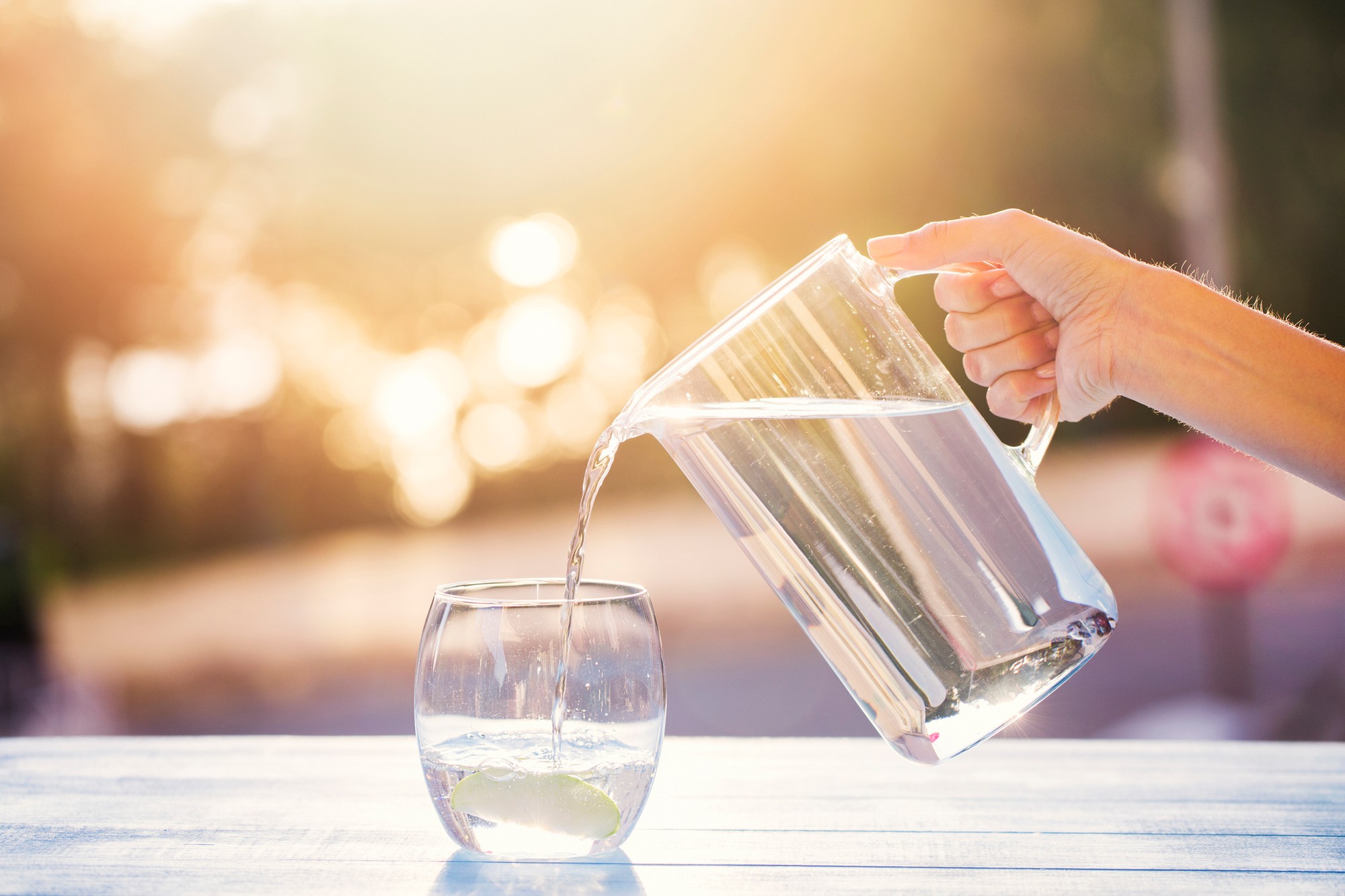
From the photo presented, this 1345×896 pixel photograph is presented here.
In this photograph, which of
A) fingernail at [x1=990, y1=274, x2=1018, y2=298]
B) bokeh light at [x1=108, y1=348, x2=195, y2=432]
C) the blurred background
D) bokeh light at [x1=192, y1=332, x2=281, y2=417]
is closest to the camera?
fingernail at [x1=990, y1=274, x2=1018, y2=298]

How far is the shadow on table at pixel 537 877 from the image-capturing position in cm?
85

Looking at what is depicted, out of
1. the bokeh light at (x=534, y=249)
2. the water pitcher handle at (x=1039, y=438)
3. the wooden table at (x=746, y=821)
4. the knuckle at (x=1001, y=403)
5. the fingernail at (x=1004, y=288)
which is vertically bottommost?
the bokeh light at (x=534, y=249)

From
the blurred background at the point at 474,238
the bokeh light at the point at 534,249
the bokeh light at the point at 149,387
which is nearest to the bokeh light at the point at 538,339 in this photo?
the blurred background at the point at 474,238

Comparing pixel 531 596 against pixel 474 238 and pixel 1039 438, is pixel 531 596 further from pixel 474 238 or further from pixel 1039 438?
pixel 474 238

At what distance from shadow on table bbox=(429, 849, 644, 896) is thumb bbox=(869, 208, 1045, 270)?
55 centimetres

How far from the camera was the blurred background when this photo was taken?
618 centimetres

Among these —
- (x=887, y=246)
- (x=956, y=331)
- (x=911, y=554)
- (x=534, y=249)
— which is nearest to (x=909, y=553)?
(x=911, y=554)

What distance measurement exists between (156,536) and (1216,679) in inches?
250

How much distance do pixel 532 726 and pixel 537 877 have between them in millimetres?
106

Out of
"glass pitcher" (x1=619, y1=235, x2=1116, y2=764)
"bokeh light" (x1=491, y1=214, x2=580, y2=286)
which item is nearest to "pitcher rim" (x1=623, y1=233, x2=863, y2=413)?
"glass pitcher" (x1=619, y1=235, x2=1116, y2=764)

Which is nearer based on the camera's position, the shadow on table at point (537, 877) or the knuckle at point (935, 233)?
the shadow on table at point (537, 877)

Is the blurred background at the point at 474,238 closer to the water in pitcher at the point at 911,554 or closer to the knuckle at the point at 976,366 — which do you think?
the knuckle at the point at 976,366

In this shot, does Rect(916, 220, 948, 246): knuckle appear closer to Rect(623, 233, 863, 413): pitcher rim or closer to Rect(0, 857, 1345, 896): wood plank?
Rect(623, 233, 863, 413): pitcher rim

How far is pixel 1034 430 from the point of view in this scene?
1061 mm
